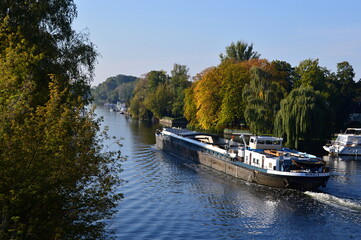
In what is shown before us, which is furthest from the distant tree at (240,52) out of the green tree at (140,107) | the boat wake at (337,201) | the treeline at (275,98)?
the boat wake at (337,201)

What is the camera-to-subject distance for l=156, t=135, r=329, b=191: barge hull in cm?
3650

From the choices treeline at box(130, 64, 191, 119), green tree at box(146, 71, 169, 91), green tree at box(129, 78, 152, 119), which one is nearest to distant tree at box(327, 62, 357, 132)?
treeline at box(130, 64, 191, 119)

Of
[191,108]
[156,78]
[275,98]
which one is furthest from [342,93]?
[156,78]

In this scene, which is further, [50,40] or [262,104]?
[262,104]

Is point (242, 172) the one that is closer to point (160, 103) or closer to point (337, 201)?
point (337, 201)

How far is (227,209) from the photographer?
32.4 meters

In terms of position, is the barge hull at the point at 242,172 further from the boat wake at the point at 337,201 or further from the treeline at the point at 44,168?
the treeline at the point at 44,168

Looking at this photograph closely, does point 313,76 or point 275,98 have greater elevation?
point 313,76

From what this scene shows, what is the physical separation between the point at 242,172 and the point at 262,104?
39.4 m

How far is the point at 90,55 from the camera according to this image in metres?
30.4

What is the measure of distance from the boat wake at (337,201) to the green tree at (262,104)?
4362 cm

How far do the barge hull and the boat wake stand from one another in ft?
3.99

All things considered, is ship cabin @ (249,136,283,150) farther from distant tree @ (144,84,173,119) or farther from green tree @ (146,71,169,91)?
green tree @ (146,71,169,91)

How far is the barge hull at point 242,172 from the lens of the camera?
120ft
